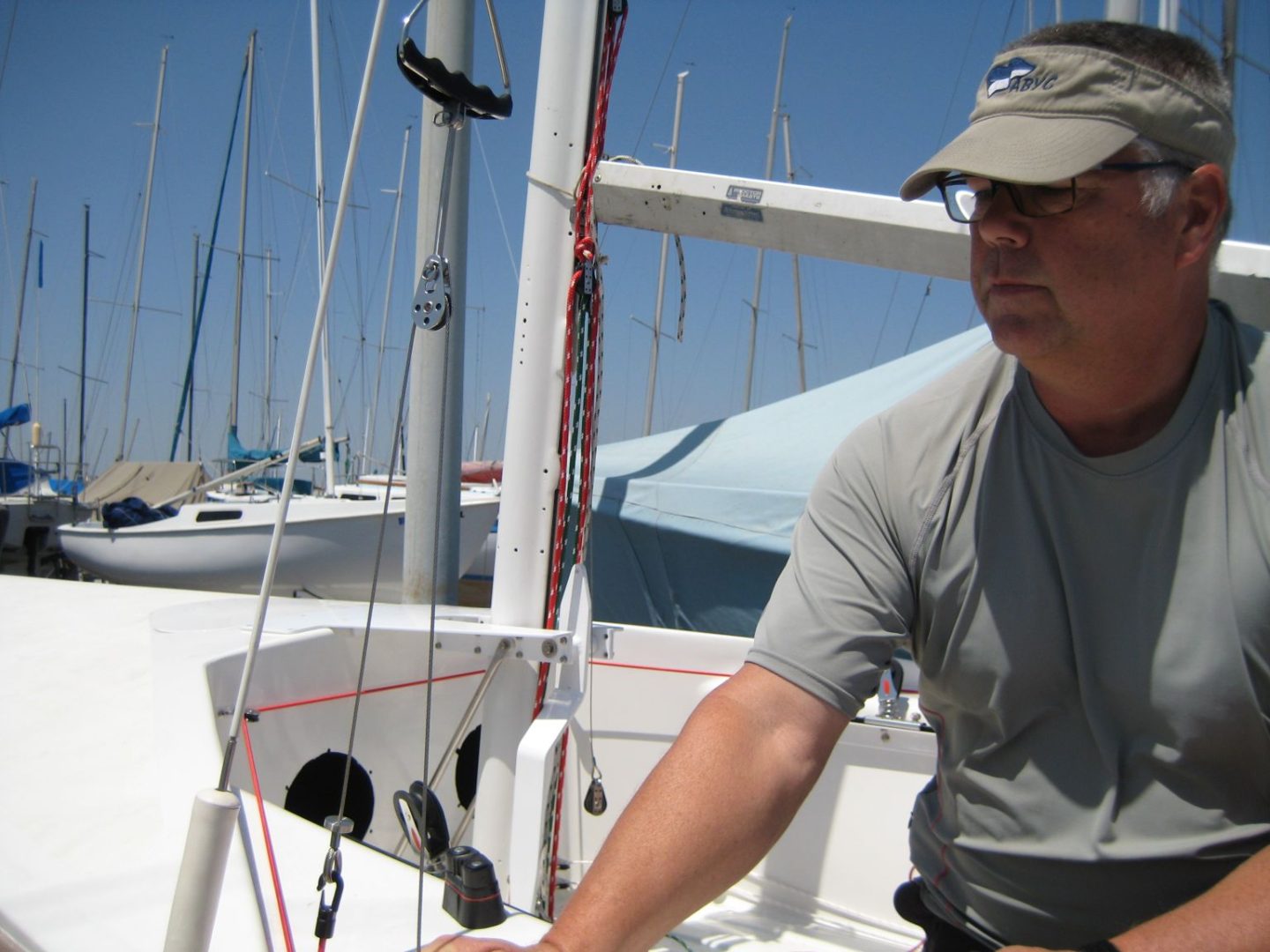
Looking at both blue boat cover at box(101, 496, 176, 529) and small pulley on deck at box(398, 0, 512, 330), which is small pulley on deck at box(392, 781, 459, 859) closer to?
small pulley on deck at box(398, 0, 512, 330)

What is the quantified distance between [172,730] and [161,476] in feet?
46.7

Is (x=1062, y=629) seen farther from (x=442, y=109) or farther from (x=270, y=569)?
(x=442, y=109)

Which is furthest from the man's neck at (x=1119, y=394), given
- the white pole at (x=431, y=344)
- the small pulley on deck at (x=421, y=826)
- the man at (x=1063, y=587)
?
the white pole at (x=431, y=344)

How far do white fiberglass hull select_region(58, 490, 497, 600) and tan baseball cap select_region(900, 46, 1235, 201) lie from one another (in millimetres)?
10533

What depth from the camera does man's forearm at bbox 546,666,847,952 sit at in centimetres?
101

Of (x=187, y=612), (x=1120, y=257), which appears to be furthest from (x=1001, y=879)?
(x=187, y=612)

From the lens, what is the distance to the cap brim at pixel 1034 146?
0.99 m

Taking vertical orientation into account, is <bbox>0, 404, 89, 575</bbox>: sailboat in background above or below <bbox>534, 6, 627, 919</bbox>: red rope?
below

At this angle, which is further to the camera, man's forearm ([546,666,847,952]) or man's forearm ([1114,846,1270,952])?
man's forearm ([546,666,847,952])

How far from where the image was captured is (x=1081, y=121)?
1.01m

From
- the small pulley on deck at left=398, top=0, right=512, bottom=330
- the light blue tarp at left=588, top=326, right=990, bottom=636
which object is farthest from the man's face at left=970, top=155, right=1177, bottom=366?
the light blue tarp at left=588, top=326, right=990, bottom=636

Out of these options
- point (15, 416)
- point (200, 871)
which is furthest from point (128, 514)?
point (200, 871)

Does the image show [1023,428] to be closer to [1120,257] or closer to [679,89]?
[1120,257]

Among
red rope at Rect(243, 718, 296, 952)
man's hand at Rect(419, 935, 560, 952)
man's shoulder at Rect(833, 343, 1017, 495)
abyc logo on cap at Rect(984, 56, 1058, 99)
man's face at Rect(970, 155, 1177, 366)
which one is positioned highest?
abyc logo on cap at Rect(984, 56, 1058, 99)
